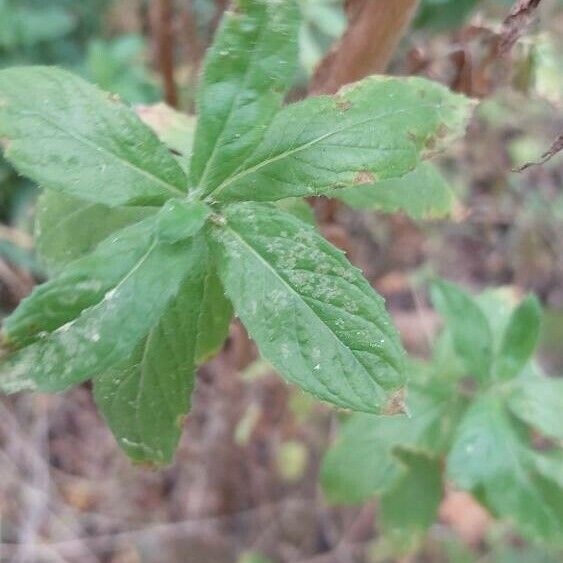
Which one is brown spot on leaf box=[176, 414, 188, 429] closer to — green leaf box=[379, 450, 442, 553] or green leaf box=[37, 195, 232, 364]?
green leaf box=[37, 195, 232, 364]

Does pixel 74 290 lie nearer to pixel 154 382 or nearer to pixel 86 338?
pixel 86 338

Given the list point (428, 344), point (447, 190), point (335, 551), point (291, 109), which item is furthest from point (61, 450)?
point (291, 109)

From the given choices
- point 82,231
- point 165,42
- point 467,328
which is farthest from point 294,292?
point 165,42

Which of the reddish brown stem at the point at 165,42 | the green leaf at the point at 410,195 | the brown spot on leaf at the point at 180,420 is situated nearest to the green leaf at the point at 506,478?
the green leaf at the point at 410,195

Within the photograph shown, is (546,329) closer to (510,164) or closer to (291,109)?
(510,164)

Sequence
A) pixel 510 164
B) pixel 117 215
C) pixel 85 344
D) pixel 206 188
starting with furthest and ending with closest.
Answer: pixel 510 164 < pixel 117 215 < pixel 206 188 < pixel 85 344

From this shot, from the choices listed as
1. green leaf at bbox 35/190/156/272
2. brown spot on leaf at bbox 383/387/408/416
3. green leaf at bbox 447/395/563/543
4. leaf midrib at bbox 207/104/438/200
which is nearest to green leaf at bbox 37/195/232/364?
green leaf at bbox 35/190/156/272

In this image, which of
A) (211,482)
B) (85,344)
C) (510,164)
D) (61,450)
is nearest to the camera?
(85,344)

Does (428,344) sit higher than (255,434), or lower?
higher
